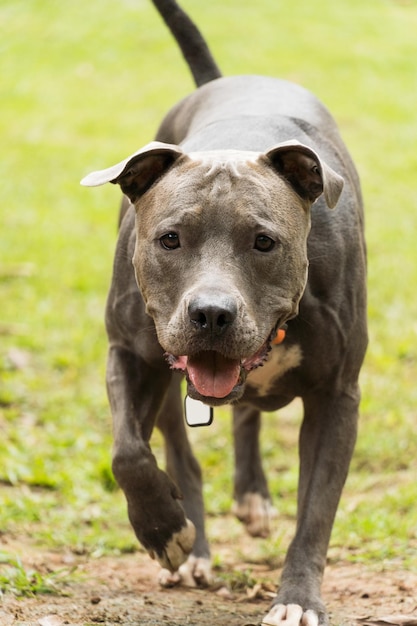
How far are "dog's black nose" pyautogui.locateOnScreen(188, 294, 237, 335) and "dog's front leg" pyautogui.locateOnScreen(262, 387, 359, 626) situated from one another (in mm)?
924

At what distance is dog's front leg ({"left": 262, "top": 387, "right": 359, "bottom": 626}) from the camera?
390 centimetres

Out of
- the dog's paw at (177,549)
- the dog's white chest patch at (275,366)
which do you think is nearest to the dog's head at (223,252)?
the dog's white chest patch at (275,366)

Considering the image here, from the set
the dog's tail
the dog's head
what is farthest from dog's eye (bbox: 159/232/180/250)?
the dog's tail

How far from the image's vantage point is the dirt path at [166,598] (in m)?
3.90

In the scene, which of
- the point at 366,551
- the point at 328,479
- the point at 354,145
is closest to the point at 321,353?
the point at 328,479

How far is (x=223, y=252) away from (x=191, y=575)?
179 centimetres

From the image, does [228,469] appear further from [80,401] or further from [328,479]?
[328,479]

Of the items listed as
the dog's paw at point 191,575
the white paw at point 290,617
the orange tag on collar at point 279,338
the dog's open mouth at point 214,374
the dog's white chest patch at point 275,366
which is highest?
the dog's open mouth at point 214,374

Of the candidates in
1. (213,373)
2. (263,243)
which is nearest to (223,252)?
(263,243)

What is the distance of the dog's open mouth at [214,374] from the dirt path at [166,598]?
0.88 metres

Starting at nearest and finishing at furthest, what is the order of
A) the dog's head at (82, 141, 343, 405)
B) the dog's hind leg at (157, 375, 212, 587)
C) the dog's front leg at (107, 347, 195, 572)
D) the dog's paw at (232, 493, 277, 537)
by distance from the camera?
the dog's head at (82, 141, 343, 405), the dog's front leg at (107, 347, 195, 572), the dog's hind leg at (157, 375, 212, 587), the dog's paw at (232, 493, 277, 537)

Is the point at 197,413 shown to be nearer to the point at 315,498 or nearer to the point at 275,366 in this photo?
the point at 275,366

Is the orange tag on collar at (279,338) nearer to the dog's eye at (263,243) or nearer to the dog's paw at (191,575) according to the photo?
the dog's eye at (263,243)

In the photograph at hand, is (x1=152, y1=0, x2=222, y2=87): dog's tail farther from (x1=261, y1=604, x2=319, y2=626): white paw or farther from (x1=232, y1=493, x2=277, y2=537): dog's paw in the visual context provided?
(x1=261, y1=604, x2=319, y2=626): white paw
